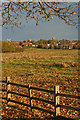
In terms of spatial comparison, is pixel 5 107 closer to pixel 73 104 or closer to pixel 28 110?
pixel 28 110

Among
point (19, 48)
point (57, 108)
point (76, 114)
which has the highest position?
point (19, 48)

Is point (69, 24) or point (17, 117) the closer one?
point (17, 117)

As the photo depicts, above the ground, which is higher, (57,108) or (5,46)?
(5,46)

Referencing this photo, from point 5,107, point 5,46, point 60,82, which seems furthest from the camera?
point 5,46

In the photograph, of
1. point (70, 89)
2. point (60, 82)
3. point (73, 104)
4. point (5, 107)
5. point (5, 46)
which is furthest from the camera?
point (5, 46)

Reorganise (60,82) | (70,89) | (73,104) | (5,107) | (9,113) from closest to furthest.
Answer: (9,113), (5,107), (73,104), (70,89), (60,82)

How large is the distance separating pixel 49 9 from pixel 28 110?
681 centimetres

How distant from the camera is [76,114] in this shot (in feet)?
33.4

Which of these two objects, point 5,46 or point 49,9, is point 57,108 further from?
point 5,46

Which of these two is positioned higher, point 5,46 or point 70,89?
point 5,46

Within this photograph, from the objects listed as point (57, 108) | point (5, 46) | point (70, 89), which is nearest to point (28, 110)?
point (57, 108)

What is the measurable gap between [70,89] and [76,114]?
531 centimetres

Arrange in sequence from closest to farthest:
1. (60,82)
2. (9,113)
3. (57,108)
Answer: (57,108), (9,113), (60,82)

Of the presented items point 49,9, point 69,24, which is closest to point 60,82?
point 69,24
